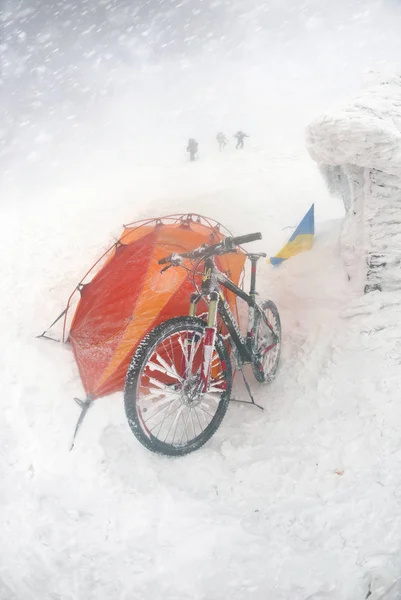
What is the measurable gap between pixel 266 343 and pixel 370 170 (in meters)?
2.25

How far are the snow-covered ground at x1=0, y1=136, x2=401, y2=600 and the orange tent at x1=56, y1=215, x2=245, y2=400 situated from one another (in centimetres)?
26

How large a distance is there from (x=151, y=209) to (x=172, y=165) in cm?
644

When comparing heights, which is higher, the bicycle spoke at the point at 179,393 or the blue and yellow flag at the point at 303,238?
the bicycle spoke at the point at 179,393

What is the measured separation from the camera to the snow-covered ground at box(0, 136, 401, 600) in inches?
77.3

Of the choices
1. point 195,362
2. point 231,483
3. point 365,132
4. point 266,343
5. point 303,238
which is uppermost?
point 365,132

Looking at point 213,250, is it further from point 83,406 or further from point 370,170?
point 370,170

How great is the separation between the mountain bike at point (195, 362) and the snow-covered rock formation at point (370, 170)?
1.50 meters

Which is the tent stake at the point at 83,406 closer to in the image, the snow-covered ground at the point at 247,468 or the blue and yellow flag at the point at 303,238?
the snow-covered ground at the point at 247,468

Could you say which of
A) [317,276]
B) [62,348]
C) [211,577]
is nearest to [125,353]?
[62,348]

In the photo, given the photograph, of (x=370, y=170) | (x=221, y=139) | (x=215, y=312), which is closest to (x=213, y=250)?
(x=215, y=312)

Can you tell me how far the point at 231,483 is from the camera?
252cm

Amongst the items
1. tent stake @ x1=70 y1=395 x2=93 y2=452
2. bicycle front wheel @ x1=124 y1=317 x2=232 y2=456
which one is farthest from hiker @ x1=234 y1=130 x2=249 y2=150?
tent stake @ x1=70 y1=395 x2=93 y2=452

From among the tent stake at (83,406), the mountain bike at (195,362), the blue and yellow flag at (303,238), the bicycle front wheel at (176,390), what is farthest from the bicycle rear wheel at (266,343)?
the tent stake at (83,406)

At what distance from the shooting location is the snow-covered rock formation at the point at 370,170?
338cm
